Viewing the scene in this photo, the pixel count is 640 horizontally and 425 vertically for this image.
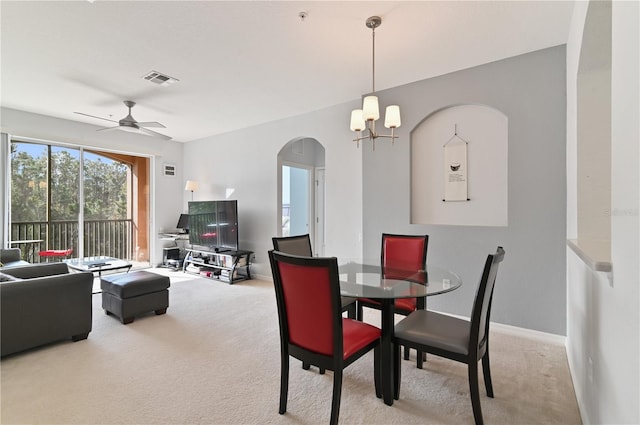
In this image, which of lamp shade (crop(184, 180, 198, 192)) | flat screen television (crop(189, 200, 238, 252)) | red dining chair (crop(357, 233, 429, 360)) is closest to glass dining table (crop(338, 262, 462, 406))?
red dining chair (crop(357, 233, 429, 360))

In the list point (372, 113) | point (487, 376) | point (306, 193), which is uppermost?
point (372, 113)

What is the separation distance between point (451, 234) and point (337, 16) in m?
2.40

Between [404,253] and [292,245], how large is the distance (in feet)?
3.50

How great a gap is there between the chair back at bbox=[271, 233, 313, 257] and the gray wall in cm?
144

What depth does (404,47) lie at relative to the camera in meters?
2.87

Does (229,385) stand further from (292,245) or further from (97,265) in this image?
(97,265)

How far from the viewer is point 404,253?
293 centimetres

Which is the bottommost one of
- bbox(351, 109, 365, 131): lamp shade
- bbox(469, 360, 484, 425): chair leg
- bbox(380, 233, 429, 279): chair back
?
bbox(469, 360, 484, 425): chair leg

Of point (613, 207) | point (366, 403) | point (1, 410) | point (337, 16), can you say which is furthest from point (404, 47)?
point (1, 410)

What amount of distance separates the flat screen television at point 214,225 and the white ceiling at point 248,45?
1954mm

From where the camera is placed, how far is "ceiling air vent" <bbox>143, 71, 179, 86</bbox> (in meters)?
3.43

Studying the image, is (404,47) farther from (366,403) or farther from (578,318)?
(366,403)

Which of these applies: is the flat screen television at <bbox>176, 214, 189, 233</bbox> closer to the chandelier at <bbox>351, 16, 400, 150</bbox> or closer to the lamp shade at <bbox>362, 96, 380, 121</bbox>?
the chandelier at <bbox>351, 16, 400, 150</bbox>

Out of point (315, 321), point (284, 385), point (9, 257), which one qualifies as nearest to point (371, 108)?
point (315, 321)
